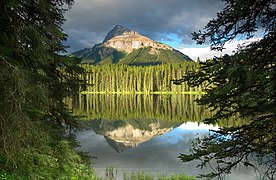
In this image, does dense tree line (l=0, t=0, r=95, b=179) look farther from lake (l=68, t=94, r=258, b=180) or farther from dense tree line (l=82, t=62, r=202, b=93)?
dense tree line (l=82, t=62, r=202, b=93)

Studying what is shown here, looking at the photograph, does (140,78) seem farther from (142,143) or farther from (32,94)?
(32,94)

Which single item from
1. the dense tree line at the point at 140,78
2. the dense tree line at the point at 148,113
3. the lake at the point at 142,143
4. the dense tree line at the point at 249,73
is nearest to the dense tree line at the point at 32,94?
the lake at the point at 142,143

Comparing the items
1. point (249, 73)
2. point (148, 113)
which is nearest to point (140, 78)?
point (148, 113)

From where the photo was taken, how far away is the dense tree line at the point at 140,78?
117000 mm

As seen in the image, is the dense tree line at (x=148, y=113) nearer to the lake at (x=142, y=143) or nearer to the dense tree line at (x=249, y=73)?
the lake at (x=142, y=143)

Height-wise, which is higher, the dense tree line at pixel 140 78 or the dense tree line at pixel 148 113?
the dense tree line at pixel 140 78

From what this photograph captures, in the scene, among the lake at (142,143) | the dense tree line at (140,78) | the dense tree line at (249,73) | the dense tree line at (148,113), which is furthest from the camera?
the dense tree line at (140,78)

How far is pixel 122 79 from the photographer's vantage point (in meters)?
122

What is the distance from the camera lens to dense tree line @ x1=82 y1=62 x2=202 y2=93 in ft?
384

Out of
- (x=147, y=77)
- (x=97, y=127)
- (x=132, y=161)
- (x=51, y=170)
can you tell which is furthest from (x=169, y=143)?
(x=147, y=77)

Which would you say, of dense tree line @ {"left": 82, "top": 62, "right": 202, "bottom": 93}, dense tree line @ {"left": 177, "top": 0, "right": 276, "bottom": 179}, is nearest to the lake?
dense tree line @ {"left": 177, "top": 0, "right": 276, "bottom": 179}

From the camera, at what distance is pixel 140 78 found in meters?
120

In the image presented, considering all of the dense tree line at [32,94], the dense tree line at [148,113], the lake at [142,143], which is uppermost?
the dense tree line at [32,94]

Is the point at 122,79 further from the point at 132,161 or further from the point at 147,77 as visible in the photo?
the point at 132,161
